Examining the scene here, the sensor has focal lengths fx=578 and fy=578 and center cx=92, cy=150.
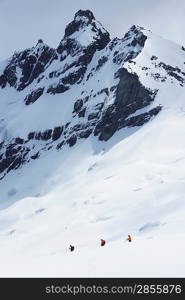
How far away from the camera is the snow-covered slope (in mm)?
43375

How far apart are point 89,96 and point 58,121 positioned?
41.3 ft

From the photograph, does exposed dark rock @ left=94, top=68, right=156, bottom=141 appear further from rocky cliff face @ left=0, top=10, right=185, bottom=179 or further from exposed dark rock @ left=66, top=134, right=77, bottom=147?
exposed dark rock @ left=66, top=134, right=77, bottom=147

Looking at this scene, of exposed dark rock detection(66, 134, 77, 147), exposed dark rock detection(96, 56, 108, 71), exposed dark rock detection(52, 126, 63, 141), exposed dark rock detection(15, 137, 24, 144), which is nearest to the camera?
exposed dark rock detection(66, 134, 77, 147)

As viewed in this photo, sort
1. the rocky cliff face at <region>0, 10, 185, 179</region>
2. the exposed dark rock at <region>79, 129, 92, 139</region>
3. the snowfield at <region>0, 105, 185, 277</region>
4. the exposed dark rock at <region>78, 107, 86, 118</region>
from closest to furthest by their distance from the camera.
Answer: the snowfield at <region>0, 105, 185, 277</region> → the rocky cliff face at <region>0, 10, 185, 179</region> → the exposed dark rock at <region>79, 129, 92, 139</region> → the exposed dark rock at <region>78, 107, 86, 118</region>

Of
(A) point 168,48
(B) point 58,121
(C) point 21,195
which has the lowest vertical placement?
(C) point 21,195

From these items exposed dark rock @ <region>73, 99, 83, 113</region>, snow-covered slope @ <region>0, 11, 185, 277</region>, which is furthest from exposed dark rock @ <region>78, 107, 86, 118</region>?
exposed dark rock @ <region>73, 99, 83, 113</region>

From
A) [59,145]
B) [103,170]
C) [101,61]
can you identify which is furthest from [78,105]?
[103,170]

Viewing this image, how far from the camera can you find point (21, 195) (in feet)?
461

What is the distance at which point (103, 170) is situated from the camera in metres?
125

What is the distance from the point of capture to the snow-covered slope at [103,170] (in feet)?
142

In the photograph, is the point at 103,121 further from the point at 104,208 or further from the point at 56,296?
the point at 56,296

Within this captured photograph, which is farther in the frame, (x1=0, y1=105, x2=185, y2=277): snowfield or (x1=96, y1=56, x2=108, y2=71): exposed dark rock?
(x1=96, y1=56, x2=108, y2=71): exposed dark rock

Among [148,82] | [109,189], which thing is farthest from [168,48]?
[109,189]

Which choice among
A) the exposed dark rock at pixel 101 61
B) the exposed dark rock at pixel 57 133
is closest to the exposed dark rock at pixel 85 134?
the exposed dark rock at pixel 57 133
